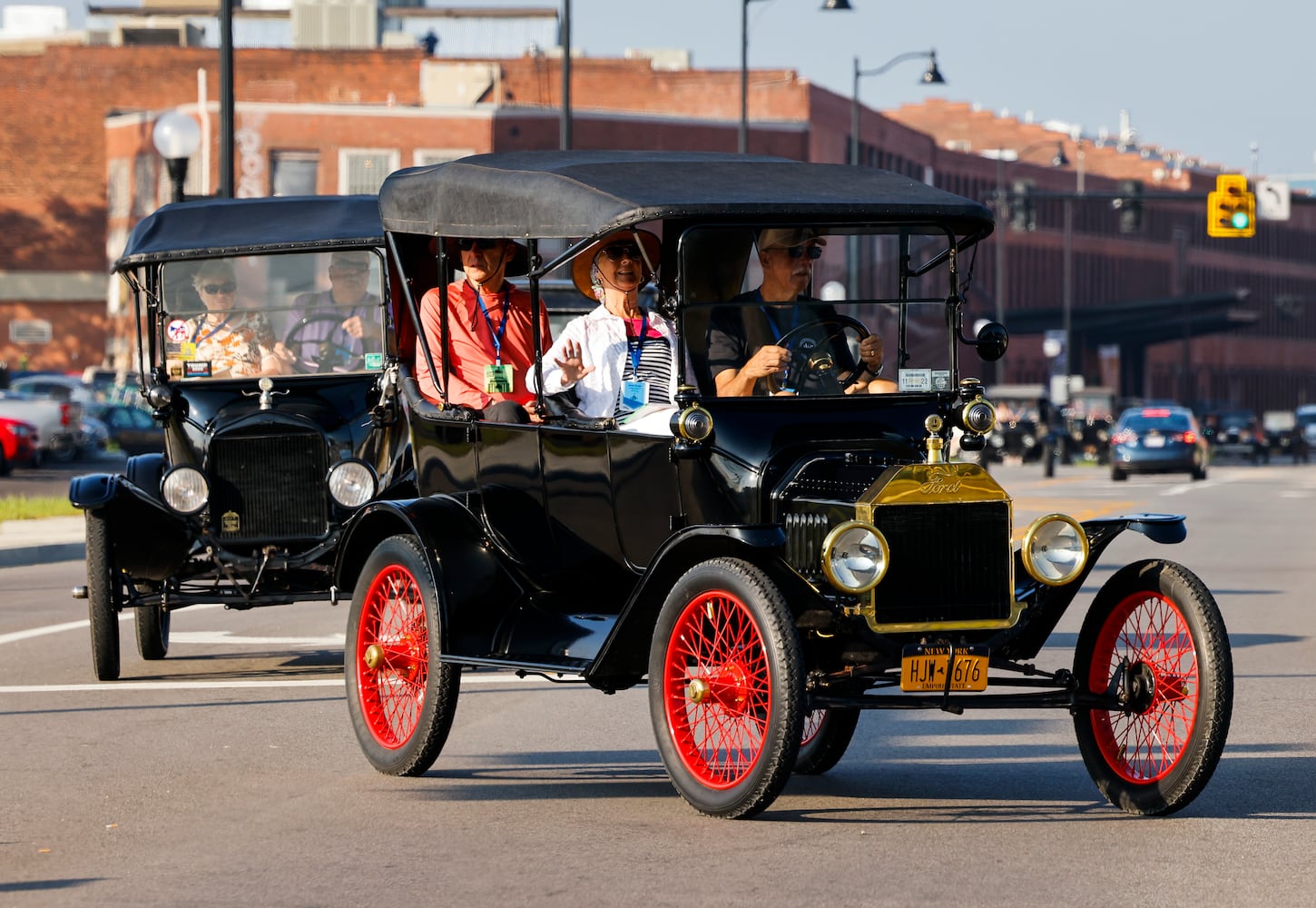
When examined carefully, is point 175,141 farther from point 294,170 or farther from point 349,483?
point 294,170

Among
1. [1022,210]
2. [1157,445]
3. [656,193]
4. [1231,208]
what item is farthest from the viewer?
[1022,210]

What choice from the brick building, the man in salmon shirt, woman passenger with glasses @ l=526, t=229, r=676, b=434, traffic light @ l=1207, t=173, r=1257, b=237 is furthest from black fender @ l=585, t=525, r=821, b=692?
the brick building

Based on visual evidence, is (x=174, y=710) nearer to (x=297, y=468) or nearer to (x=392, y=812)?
(x=297, y=468)

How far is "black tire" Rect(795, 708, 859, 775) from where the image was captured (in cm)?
865

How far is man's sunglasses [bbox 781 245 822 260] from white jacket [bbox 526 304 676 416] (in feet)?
1.61

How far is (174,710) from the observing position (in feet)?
35.7

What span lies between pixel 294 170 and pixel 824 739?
6406 cm

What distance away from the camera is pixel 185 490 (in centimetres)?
1246

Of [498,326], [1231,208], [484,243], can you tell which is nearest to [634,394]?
[498,326]

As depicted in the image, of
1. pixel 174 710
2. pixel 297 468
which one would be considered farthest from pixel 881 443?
pixel 297 468

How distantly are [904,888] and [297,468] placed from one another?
22.2ft

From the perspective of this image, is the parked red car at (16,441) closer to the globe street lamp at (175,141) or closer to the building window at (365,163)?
the globe street lamp at (175,141)

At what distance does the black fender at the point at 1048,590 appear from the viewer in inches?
302

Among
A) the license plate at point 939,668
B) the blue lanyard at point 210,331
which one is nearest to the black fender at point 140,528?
the blue lanyard at point 210,331
